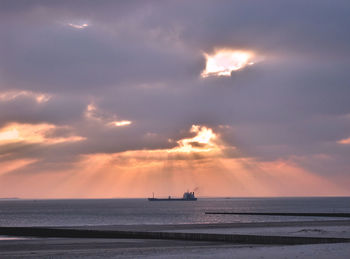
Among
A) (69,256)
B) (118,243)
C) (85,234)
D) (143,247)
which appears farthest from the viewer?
(85,234)

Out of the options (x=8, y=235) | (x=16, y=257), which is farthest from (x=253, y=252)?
(x=8, y=235)

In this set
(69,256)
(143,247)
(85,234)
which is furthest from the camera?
(85,234)

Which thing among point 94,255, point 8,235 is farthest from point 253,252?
point 8,235

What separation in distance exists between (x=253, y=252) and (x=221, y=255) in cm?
273

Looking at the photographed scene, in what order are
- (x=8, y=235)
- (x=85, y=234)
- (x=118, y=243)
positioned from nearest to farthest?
(x=118, y=243) < (x=85, y=234) < (x=8, y=235)

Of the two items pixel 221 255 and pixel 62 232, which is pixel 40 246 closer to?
pixel 62 232

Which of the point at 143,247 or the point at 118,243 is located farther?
the point at 118,243

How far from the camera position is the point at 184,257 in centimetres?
3869

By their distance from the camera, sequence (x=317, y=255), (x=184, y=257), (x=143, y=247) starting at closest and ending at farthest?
(x=317, y=255)
(x=184, y=257)
(x=143, y=247)

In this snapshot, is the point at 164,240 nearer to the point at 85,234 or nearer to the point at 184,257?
the point at 85,234

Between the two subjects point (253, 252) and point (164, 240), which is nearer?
point (253, 252)

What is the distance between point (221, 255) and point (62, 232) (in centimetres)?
3625

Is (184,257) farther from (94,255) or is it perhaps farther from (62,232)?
(62,232)

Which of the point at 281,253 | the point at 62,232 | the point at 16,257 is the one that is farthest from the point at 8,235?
the point at 281,253
